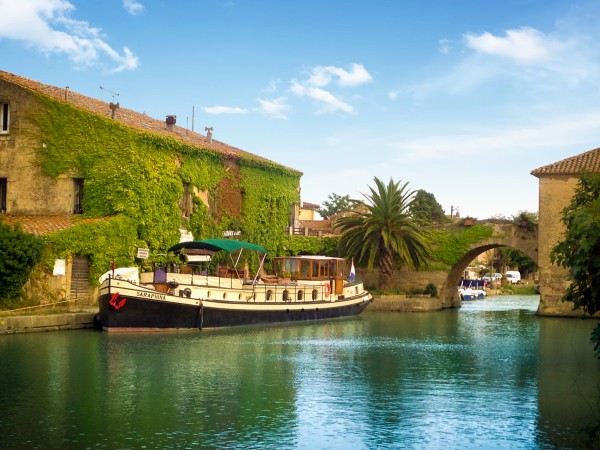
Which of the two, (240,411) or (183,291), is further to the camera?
(183,291)

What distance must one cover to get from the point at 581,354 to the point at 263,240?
2452 cm

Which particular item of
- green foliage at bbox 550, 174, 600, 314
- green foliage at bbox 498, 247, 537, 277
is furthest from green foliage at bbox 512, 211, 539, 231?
green foliage at bbox 498, 247, 537, 277

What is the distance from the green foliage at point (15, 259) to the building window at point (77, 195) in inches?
297

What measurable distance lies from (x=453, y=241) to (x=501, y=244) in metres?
2.66

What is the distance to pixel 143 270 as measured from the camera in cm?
3562

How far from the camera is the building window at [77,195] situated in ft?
119

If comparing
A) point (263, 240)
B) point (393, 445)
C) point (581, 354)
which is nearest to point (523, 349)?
point (581, 354)

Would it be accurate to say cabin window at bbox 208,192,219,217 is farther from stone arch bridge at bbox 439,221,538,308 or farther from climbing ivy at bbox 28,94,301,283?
stone arch bridge at bbox 439,221,538,308

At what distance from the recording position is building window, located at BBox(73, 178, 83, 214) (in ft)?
119

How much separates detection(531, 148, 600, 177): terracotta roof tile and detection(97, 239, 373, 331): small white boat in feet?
33.0

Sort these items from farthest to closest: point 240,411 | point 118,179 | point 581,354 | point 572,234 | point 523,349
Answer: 1. point 118,179
2. point 523,349
3. point 581,354
4. point 240,411
5. point 572,234

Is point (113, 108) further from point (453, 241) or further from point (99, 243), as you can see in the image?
point (453, 241)

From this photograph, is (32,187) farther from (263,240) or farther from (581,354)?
(581,354)

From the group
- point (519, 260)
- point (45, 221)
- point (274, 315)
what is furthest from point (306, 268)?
point (519, 260)
